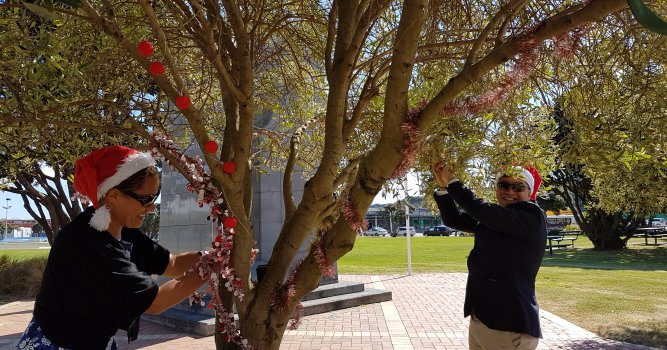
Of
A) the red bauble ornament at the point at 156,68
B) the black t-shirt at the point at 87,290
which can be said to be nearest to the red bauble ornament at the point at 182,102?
the red bauble ornament at the point at 156,68

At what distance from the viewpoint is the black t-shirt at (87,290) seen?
2162mm

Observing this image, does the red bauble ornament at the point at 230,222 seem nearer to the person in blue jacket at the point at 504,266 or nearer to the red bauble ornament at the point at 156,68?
the red bauble ornament at the point at 156,68

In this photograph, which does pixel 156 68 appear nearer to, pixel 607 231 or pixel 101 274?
pixel 101 274

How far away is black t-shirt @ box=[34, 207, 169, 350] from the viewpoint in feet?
7.09

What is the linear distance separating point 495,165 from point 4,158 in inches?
151

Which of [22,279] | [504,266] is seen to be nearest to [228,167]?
[504,266]

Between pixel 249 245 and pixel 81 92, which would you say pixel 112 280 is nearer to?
pixel 249 245

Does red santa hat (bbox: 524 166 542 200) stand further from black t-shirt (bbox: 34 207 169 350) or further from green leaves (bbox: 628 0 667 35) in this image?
black t-shirt (bbox: 34 207 169 350)

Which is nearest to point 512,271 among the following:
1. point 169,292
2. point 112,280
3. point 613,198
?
point 169,292

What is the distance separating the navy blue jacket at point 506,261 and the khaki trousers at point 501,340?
0.05 metres

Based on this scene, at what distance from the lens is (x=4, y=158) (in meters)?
4.06

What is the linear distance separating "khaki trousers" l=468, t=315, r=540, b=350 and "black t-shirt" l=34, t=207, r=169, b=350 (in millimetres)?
2231

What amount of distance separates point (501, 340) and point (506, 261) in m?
0.52

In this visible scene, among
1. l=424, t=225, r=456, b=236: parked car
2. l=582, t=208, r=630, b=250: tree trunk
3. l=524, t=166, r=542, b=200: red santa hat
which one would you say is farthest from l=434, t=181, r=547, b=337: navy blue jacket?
l=424, t=225, r=456, b=236: parked car
